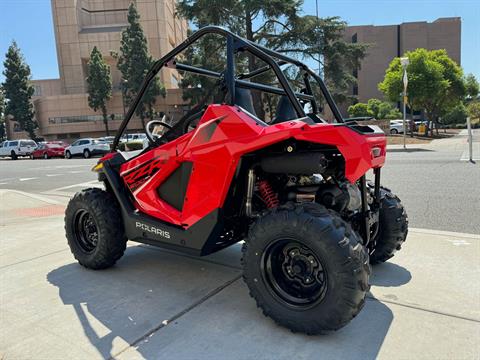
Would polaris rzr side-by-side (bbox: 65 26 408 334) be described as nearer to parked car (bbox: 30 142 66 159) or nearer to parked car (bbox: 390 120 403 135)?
parked car (bbox: 30 142 66 159)

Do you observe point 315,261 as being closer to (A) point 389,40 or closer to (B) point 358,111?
(B) point 358,111

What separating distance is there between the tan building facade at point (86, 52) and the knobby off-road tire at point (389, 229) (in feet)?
170

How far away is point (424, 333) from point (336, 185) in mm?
1112

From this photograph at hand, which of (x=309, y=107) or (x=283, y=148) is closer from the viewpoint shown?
(x=283, y=148)

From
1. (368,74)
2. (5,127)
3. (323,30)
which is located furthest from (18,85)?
(368,74)

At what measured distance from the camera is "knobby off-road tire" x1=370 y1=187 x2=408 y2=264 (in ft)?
11.3

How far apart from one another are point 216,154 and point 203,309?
3.87 ft

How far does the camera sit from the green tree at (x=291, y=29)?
24609 mm

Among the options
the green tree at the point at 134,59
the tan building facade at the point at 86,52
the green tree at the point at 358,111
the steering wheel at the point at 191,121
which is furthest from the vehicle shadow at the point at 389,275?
the green tree at the point at 358,111

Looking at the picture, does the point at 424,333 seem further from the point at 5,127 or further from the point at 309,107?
the point at 5,127

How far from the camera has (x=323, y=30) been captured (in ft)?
86.1

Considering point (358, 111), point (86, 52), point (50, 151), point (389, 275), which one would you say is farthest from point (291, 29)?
point (86, 52)

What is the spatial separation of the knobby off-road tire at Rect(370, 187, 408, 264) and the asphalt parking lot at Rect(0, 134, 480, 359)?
0.65 ft

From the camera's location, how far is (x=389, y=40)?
83.4 meters
